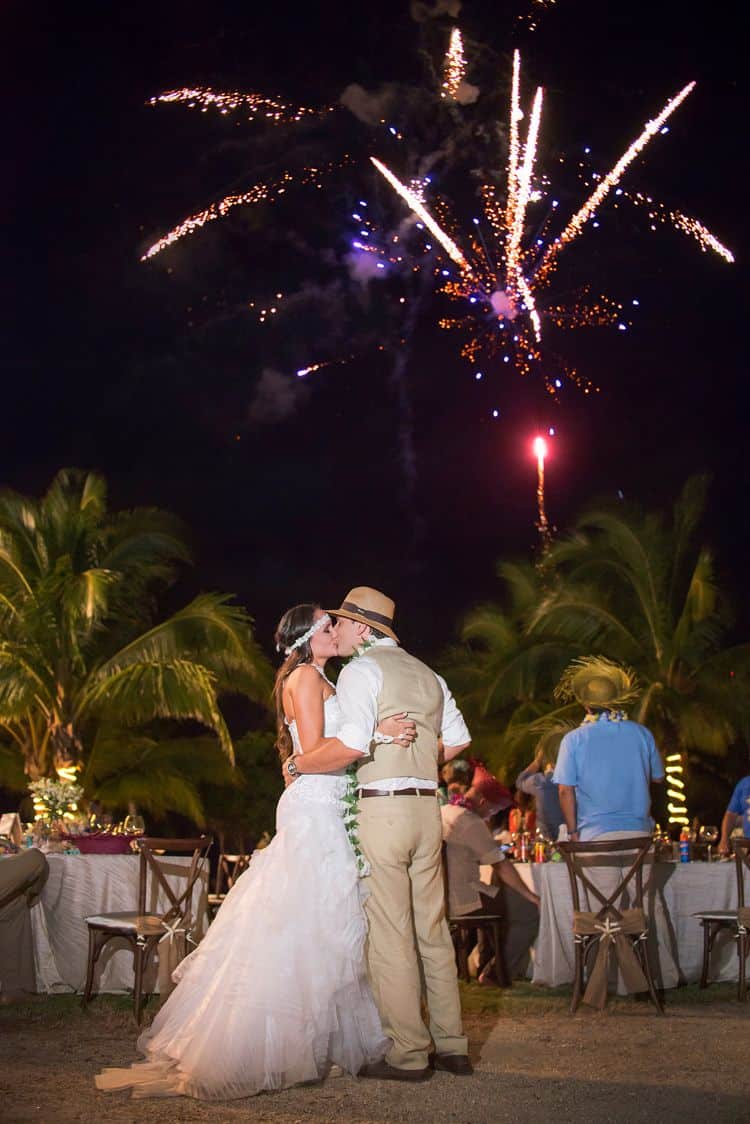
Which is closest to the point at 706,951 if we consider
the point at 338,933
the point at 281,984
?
the point at 338,933

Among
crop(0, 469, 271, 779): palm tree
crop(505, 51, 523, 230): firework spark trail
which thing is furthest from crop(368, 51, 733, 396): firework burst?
crop(0, 469, 271, 779): palm tree

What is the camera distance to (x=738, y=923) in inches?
340

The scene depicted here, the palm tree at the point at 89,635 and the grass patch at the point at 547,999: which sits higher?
the palm tree at the point at 89,635

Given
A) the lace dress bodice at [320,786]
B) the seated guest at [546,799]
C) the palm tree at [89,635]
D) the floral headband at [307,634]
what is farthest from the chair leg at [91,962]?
the palm tree at [89,635]

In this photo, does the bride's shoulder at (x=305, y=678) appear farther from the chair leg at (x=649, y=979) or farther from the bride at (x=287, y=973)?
the chair leg at (x=649, y=979)

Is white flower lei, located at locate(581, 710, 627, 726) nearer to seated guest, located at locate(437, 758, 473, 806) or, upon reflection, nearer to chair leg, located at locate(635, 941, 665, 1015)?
chair leg, located at locate(635, 941, 665, 1015)

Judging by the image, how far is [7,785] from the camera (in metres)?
21.2

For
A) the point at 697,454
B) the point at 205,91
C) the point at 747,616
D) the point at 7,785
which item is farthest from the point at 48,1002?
the point at 697,454

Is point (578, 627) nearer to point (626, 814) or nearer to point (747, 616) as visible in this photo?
point (747, 616)

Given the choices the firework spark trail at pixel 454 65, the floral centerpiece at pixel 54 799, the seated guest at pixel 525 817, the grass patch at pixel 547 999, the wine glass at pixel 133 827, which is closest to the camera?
the grass patch at pixel 547 999

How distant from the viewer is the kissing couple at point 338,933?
5410 millimetres

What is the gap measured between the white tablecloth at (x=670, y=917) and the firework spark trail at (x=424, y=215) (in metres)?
8.60


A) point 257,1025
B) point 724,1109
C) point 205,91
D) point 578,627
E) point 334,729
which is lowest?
point 724,1109

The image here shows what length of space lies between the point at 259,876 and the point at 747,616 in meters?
19.9
